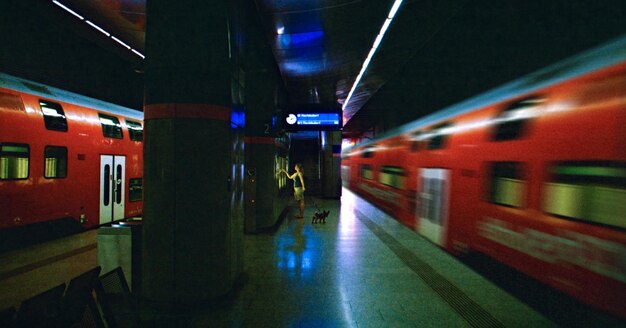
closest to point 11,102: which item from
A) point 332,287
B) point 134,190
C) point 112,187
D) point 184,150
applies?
point 112,187

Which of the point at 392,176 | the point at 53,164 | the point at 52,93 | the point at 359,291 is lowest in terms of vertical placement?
the point at 359,291

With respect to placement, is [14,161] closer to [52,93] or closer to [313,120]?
[52,93]

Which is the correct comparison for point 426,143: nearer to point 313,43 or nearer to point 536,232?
point 313,43

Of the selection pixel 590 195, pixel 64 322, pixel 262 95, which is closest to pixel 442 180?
pixel 590 195

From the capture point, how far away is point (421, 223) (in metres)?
8.15

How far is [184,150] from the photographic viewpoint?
4.14 metres

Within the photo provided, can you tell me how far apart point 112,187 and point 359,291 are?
26.4 ft

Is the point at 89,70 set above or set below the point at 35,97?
above

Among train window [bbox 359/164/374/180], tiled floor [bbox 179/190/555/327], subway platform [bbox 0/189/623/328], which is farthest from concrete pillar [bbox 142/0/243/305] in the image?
train window [bbox 359/164/374/180]

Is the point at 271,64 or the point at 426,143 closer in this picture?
the point at 426,143

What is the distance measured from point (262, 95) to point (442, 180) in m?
5.31

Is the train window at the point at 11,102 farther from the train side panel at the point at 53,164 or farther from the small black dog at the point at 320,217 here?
the small black dog at the point at 320,217

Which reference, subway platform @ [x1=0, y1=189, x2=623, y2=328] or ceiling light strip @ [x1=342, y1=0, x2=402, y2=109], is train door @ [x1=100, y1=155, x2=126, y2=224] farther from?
ceiling light strip @ [x1=342, y1=0, x2=402, y2=109]

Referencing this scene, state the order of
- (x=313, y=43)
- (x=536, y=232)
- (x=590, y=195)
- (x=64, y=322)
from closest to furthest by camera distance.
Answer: (x=64, y=322), (x=590, y=195), (x=536, y=232), (x=313, y=43)
